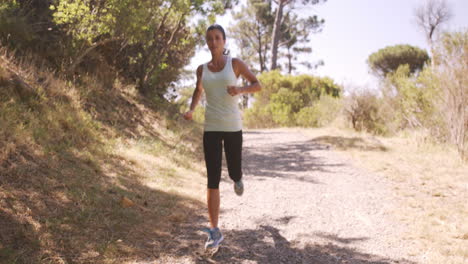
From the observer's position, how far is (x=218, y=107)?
10.8 feet

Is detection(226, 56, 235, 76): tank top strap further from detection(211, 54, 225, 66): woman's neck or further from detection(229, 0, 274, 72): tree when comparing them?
detection(229, 0, 274, 72): tree

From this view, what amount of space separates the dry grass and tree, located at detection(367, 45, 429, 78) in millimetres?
22147

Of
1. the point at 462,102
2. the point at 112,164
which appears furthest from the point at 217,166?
the point at 462,102

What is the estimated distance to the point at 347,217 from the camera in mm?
4449

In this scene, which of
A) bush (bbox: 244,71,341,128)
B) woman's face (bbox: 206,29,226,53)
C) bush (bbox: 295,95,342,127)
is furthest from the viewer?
bush (bbox: 244,71,341,128)

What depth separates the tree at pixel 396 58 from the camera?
100 ft

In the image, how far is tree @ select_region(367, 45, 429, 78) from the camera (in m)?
30.6

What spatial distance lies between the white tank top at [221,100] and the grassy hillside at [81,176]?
1.29 meters

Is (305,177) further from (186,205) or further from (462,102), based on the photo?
(462,102)

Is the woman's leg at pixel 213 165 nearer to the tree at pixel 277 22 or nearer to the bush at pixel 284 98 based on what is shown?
the bush at pixel 284 98

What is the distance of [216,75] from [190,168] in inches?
162

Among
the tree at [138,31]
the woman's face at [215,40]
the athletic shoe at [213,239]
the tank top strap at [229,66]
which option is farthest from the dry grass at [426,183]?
the tree at [138,31]

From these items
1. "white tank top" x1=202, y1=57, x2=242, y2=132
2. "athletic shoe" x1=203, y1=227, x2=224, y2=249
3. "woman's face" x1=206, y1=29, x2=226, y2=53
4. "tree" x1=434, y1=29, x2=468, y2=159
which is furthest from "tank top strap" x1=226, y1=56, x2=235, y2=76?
"tree" x1=434, y1=29, x2=468, y2=159

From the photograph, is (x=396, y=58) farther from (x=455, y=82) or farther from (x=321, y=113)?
(x=455, y=82)
